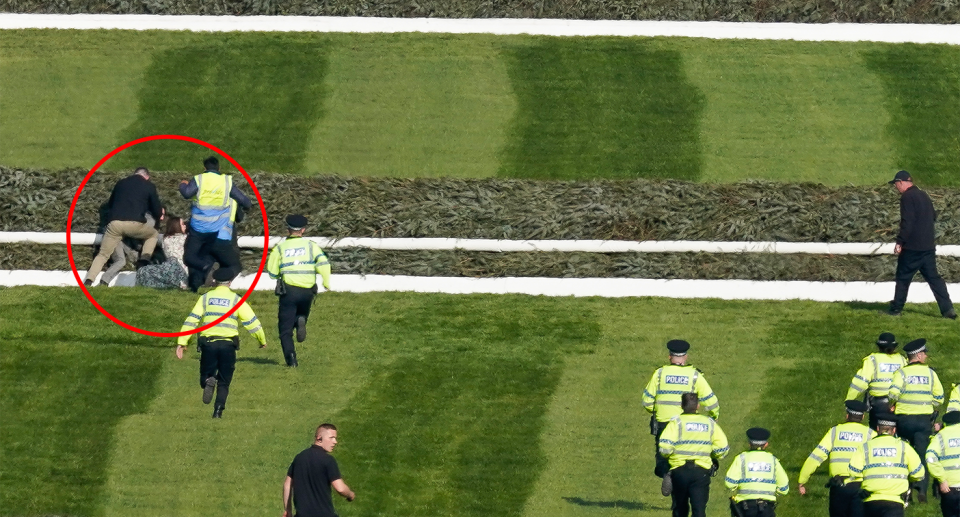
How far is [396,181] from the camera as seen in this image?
87.0ft

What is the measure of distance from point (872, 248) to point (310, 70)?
12.6 metres

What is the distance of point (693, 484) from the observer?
17.0 meters

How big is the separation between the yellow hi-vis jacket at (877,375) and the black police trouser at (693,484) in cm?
281

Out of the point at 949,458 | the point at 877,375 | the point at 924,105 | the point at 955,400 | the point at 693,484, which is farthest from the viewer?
the point at 924,105

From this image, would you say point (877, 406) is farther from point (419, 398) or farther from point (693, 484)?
point (419, 398)

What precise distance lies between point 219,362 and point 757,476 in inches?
279

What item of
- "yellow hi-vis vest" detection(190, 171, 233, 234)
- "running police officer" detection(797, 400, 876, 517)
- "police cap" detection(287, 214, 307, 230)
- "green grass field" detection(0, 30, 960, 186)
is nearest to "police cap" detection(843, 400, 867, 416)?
"running police officer" detection(797, 400, 876, 517)

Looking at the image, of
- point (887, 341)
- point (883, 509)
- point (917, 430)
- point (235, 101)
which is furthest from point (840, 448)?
point (235, 101)

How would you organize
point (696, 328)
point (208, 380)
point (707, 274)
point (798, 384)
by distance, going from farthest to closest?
point (707, 274) → point (696, 328) → point (798, 384) → point (208, 380)

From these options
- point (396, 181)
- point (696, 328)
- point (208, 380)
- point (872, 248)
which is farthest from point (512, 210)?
point (208, 380)

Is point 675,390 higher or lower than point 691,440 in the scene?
higher

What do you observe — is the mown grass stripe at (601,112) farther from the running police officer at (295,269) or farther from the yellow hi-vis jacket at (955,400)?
the yellow hi-vis jacket at (955,400)

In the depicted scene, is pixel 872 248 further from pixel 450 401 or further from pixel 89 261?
pixel 89 261

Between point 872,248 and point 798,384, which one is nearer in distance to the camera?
point 798,384
